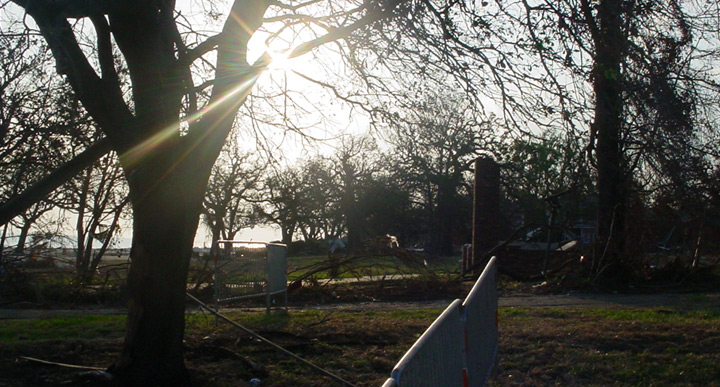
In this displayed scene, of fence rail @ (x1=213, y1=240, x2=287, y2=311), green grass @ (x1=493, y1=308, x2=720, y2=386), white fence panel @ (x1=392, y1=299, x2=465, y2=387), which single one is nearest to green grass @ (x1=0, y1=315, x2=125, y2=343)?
fence rail @ (x1=213, y1=240, x2=287, y2=311)

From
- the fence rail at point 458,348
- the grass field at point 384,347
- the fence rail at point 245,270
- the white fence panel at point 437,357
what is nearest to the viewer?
the white fence panel at point 437,357

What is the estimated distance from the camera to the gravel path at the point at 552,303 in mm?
13289

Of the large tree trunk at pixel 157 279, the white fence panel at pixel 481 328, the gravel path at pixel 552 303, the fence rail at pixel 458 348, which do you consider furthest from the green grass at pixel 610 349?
the large tree trunk at pixel 157 279

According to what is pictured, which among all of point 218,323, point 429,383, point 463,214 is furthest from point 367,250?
point 463,214

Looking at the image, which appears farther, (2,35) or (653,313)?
(653,313)

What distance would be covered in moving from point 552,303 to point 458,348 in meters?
9.57

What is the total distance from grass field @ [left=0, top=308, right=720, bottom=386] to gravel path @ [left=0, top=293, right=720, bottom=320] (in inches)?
56.9

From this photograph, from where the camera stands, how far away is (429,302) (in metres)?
15.0

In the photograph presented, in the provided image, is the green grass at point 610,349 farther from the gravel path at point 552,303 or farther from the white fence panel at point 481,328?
the gravel path at point 552,303

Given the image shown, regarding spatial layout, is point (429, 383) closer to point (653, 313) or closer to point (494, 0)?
point (494, 0)

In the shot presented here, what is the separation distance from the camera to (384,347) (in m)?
8.82

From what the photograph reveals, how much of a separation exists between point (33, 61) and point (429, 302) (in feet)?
30.0

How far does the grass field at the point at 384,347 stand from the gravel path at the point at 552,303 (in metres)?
1.45

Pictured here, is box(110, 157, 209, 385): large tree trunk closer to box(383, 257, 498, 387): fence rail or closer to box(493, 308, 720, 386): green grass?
box(383, 257, 498, 387): fence rail
